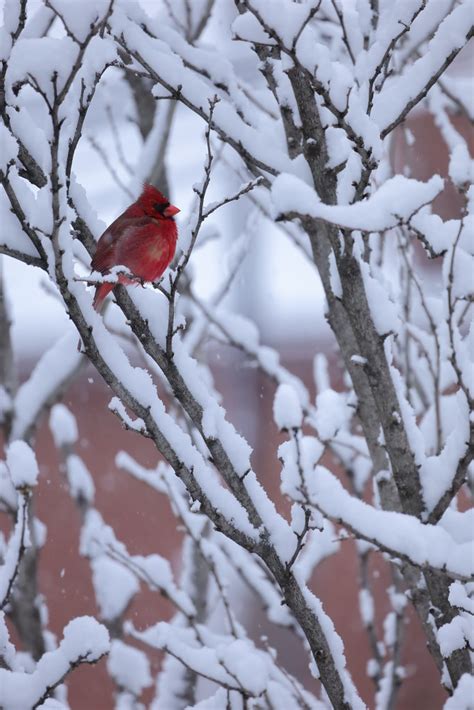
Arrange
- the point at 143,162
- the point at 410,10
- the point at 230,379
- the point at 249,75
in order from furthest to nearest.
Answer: the point at 230,379, the point at 249,75, the point at 143,162, the point at 410,10

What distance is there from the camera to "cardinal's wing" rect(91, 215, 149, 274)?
179 cm

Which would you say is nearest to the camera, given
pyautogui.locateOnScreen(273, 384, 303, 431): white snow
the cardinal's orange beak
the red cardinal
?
pyautogui.locateOnScreen(273, 384, 303, 431): white snow

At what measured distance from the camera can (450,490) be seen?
1.64 m

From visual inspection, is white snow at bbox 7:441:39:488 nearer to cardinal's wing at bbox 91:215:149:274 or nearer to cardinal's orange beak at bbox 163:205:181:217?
cardinal's wing at bbox 91:215:149:274

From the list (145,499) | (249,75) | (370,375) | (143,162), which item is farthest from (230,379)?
(370,375)

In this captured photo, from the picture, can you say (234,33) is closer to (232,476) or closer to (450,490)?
(232,476)

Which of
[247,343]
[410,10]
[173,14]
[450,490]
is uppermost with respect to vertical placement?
[173,14]

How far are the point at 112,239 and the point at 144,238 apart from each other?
13.1 inches

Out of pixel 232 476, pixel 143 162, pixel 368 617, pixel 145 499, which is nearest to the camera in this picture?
pixel 232 476

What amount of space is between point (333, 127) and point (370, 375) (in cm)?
47

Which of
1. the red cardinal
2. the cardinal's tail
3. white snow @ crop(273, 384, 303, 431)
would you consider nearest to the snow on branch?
white snow @ crop(273, 384, 303, 431)

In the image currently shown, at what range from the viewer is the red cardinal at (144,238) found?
2.25 m

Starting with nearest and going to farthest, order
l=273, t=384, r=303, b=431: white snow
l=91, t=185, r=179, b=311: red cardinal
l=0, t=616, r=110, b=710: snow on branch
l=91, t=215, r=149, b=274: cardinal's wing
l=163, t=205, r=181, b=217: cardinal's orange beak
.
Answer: l=273, t=384, r=303, b=431: white snow, l=0, t=616, r=110, b=710: snow on branch, l=91, t=215, r=149, b=274: cardinal's wing, l=91, t=185, r=179, b=311: red cardinal, l=163, t=205, r=181, b=217: cardinal's orange beak

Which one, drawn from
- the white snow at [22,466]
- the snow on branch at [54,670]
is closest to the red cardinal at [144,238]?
the white snow at [22,466]
